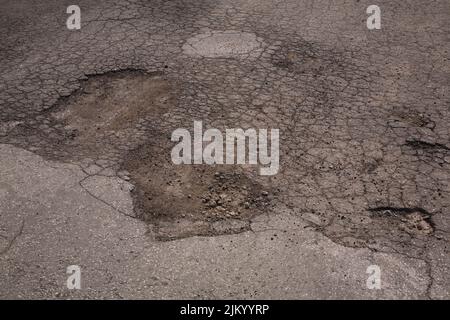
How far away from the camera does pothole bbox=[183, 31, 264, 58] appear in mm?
5543

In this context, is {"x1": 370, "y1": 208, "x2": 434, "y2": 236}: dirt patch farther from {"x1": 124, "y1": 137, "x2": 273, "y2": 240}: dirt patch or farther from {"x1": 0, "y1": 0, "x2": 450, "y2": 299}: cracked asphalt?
{"x1": 124, "y1": 137, "x2": 273, "y2": 240}: dirt patch

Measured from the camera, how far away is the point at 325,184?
150 inches

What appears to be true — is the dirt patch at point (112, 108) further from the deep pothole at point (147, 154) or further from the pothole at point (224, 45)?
the pothole at point (224, 45)

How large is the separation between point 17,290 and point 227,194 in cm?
172

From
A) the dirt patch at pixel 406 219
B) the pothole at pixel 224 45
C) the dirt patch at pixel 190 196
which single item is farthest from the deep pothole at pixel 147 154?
the dirt patch at pixel 406 219

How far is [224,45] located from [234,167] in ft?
7.62

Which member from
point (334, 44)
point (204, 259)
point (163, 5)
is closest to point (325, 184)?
point (204, 259)

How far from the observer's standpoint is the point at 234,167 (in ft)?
13.1
